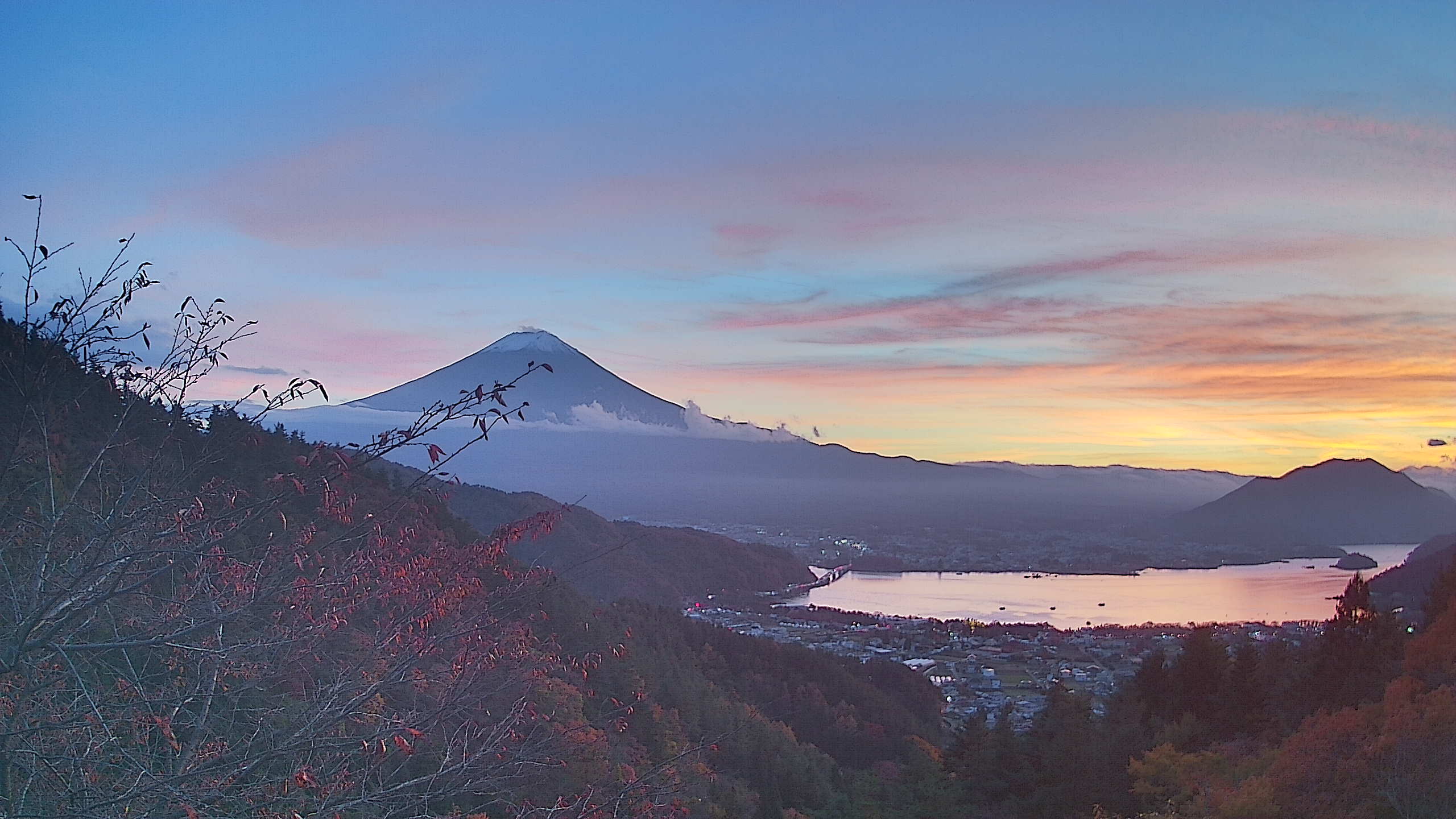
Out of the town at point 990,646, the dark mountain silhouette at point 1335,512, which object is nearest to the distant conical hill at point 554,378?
the town at point 990,646

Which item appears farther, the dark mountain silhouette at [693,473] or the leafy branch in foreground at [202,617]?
the dark mountain silhouette at [693,473]

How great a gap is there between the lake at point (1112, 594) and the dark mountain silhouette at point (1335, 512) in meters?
8.32

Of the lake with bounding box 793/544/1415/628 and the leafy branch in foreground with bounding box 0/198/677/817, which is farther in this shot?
the lake with bounding box 793/544/1415/628

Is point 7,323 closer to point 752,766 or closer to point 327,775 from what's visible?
point 327,775

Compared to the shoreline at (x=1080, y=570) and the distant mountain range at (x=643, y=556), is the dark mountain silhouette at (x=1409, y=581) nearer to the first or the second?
the distant mountain range at (x=643, y=556)

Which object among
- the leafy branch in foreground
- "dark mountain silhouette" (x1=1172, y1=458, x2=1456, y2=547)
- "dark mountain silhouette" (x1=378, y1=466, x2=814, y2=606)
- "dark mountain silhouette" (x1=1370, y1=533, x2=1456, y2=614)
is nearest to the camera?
the leafy branch in foreground

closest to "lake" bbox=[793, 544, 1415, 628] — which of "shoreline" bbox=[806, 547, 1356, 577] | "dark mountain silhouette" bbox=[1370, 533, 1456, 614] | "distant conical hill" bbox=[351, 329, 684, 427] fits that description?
"shoreline" bbox=[806, 547, 1356, 577]

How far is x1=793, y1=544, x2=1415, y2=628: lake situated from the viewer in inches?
1339

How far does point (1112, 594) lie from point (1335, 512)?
36799 mm

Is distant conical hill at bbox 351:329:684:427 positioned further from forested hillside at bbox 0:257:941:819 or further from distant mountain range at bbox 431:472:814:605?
forested hillside at bbox 0:257:941:819

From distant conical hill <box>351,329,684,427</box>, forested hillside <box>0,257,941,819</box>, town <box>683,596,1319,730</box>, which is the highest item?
distant conical hill <box>351,329,684,427</box>

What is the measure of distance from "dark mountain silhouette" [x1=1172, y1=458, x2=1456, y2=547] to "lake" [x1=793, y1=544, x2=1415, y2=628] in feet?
27.3

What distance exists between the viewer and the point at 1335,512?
67.7 m

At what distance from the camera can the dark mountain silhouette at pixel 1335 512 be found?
64.2 metres
